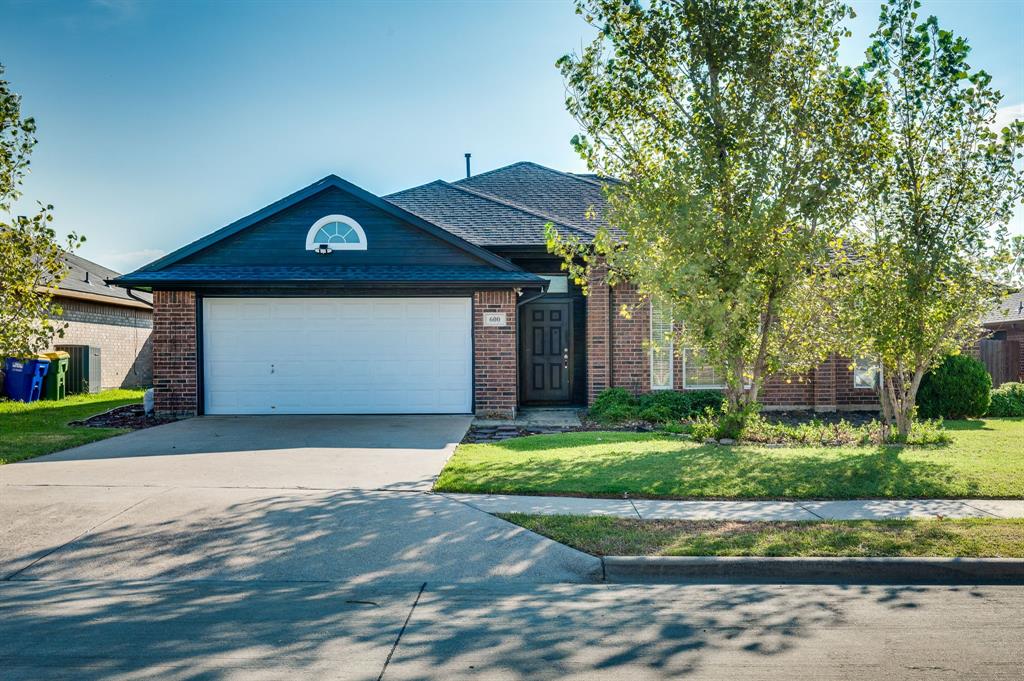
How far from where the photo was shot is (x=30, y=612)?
14.1ft

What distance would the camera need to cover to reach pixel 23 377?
16.6 meters

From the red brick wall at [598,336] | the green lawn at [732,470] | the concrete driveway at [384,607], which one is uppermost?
the red brick wall at [598,336]

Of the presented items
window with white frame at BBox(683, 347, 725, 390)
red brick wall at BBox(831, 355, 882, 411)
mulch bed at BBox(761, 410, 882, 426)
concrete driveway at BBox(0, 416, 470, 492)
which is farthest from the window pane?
red brick wall at BBox(831, 355, 882, 411)

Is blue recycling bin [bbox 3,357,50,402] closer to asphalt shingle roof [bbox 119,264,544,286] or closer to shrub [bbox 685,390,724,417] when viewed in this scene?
asphalt shingle roof [bbox 119,264,544,286]

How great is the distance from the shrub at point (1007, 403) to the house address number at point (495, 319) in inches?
373

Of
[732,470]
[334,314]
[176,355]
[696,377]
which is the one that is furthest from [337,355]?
[732,470]

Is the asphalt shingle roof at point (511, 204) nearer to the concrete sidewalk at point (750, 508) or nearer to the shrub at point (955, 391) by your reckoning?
the shrub at point (955, 391)

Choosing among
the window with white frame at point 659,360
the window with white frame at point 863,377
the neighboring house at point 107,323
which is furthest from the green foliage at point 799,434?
the neighboring house at point 107,323

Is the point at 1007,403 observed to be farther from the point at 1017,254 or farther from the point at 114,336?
the point at 114,336

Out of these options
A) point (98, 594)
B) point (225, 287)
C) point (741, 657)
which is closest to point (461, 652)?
point (741, 657)

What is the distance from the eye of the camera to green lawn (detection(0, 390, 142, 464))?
31.1 feet

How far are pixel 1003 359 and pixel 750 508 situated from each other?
1813 cm

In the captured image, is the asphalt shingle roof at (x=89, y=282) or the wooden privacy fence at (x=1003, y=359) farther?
the wooden privacy fence at (x=1003, y=359)

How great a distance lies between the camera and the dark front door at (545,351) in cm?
1479
